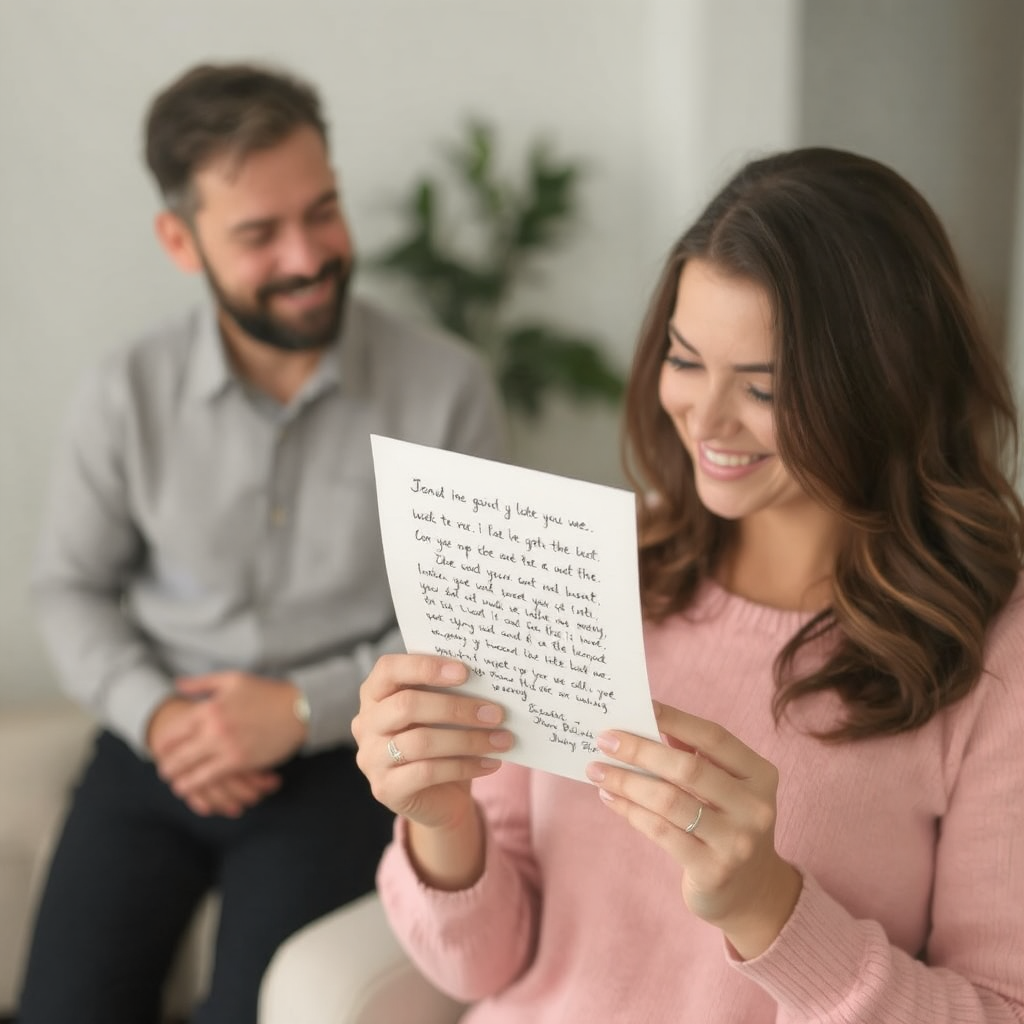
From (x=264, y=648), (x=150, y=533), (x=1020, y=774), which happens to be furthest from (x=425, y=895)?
(x=150, y=533)

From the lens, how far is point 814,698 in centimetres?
103

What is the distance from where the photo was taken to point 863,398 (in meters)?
0.98

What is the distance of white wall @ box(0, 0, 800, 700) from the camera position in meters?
2.01

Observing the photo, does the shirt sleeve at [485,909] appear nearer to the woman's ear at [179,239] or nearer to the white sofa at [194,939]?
the white sofa at [194,939]

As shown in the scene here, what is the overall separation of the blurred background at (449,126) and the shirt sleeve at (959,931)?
856 millimetres

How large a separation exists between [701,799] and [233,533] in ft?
3.55

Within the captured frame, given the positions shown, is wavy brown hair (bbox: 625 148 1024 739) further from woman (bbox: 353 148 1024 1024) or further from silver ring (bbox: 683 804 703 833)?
silver ring (bbox: 683 804 703 833)

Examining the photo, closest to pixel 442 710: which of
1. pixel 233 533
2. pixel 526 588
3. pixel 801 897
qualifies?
pixel 526 588

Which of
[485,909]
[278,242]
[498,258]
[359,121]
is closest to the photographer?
[485,909]

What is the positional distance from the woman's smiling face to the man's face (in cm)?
77

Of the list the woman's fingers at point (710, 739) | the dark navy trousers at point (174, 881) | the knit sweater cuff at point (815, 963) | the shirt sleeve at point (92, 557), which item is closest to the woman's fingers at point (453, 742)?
the woman's fingers at point (710, 739)

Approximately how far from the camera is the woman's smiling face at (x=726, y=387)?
98 cm

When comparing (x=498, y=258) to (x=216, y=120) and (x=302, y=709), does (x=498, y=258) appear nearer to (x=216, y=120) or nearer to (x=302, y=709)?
(x=216, y=120)

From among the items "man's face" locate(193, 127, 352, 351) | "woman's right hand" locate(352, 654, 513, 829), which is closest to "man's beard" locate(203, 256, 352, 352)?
"man's face" locate(193, 127, 352, 351)
